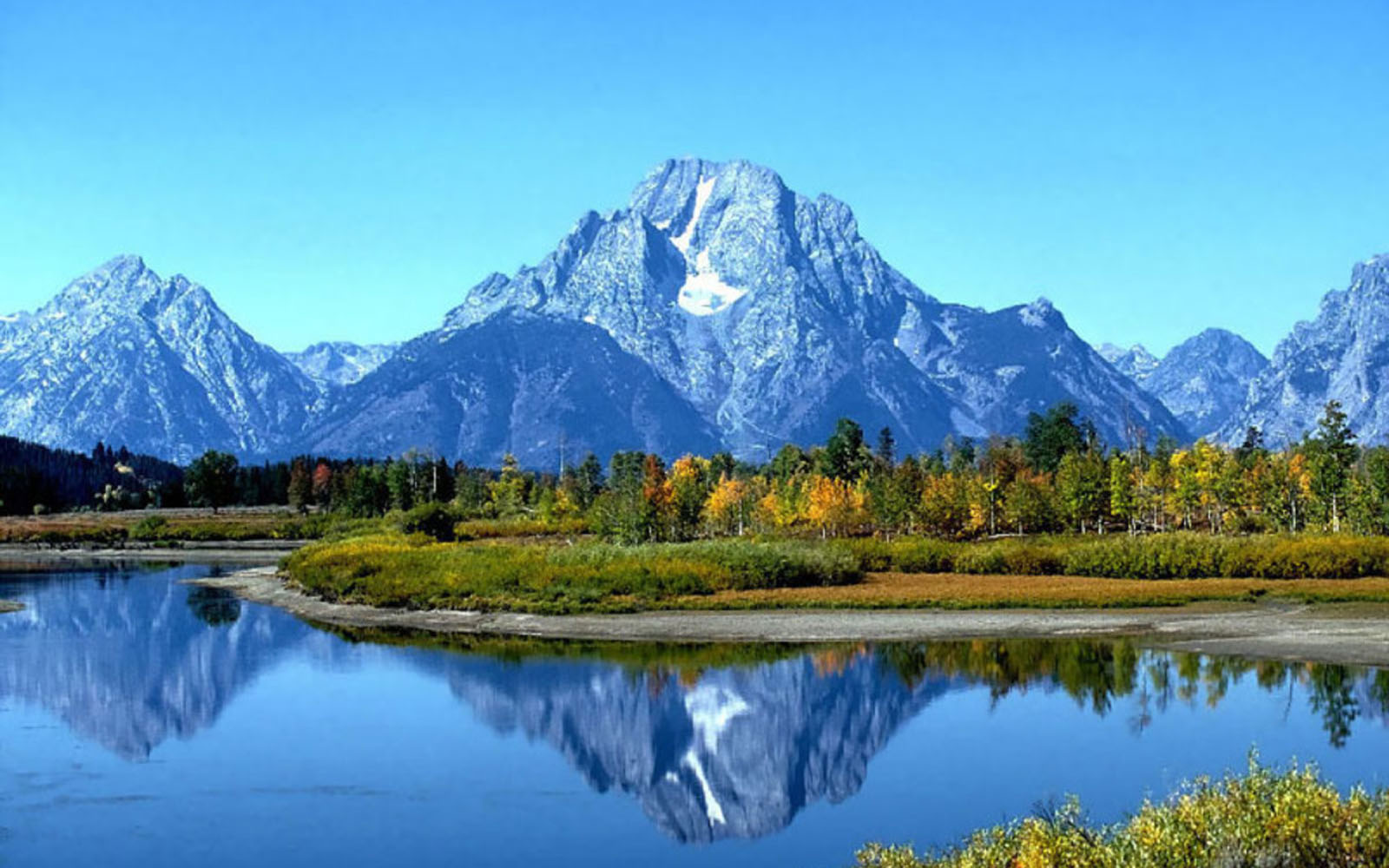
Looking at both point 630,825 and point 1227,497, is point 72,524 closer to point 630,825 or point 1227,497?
point 1227,497

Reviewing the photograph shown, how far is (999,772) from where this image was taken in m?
34.8

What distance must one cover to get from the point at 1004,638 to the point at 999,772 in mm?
23737

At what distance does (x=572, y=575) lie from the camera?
2918 inches

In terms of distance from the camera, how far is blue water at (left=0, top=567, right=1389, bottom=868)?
30.0 meters

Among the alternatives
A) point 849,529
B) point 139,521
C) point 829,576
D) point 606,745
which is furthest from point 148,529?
point 606,745

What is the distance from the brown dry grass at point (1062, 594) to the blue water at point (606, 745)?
11.5 meters

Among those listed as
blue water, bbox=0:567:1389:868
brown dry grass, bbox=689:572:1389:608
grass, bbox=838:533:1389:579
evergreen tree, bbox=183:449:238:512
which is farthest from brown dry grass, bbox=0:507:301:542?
blue water, bbox=0:567:1389:868

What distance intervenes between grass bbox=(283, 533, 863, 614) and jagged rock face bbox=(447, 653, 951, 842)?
54.1 feet

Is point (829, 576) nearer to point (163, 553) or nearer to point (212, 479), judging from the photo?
point (163, 553)

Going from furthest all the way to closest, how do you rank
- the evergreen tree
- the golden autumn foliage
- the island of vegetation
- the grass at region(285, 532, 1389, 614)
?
the evergreen tree < the golden autumn foliage < the island of vegetation < the grass at region(285, 532, 1389, 614)

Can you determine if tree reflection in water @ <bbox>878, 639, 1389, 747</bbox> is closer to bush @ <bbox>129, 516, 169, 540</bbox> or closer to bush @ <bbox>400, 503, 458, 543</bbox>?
bush @ <bbox>400, 503, 458, 543</bbox>

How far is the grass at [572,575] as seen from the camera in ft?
235

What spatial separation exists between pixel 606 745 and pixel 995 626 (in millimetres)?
25936

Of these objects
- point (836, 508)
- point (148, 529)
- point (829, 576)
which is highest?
point (836, 508)
